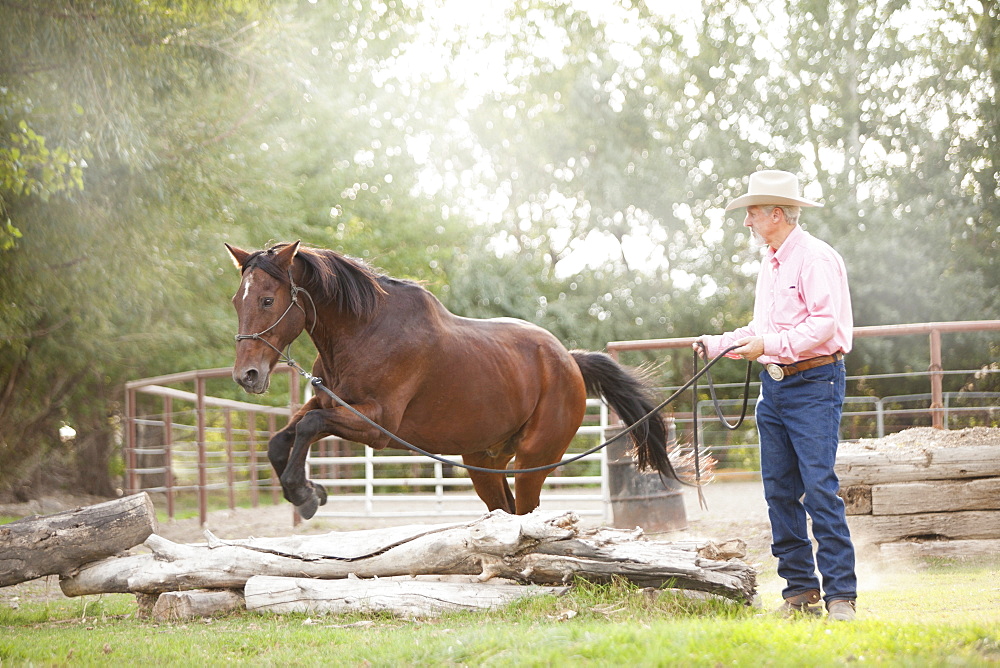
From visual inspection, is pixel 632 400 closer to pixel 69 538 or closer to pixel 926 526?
pixel 926 526

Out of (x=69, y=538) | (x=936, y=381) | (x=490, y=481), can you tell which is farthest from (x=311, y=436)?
(x=936, y=381)

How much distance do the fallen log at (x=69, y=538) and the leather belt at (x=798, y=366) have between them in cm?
364

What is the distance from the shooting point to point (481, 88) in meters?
24.2

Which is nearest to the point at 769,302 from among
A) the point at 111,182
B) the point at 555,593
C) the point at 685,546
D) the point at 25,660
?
the point at 685,546

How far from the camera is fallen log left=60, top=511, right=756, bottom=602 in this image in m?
4.32

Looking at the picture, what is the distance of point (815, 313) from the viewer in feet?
12.4

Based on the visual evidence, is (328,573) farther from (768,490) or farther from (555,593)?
(768,490)

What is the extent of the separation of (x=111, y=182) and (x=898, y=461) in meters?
A: 8.73

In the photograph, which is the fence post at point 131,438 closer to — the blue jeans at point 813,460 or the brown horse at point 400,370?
the brown horse at point 400,370

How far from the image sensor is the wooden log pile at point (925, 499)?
619 cm

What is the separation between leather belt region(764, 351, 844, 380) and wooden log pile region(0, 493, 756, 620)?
39.8 inches

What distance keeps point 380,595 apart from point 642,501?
401cm

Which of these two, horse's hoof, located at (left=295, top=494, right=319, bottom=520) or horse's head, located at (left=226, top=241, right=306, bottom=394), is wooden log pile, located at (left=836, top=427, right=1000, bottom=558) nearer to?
horse's hoof, located at (left=295, top=494, right=319, bottom=520)

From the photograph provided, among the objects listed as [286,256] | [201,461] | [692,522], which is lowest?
[692,522]
